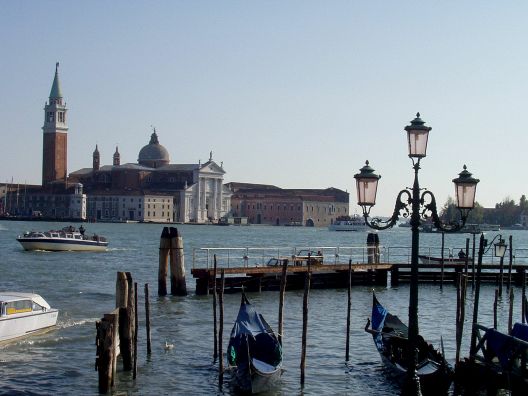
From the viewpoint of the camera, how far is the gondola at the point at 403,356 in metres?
15.2

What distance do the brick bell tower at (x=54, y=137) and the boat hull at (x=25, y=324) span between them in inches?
4971

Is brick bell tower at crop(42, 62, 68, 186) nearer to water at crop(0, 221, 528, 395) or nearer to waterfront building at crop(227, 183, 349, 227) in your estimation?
waterfront building at crop(227, 183, 349, 227)

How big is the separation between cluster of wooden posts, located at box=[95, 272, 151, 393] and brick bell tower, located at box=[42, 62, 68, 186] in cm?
12966

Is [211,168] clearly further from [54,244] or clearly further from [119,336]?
[119,336]

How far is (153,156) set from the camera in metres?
162

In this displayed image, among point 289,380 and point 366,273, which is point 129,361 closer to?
point 289,380

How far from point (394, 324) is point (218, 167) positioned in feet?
460

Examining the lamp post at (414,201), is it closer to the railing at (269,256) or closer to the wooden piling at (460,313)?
the wooden piling at (460,313)

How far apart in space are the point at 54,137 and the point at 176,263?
120 metres

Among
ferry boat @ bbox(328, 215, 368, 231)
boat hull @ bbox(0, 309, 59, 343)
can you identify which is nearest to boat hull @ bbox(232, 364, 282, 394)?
boat hull @ bbox(0, 309, 59, 343)

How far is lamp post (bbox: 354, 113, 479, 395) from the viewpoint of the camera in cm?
1098

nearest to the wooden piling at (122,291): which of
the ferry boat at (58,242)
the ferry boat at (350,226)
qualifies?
the ferry boat at (58,242)

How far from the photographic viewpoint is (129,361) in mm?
17297

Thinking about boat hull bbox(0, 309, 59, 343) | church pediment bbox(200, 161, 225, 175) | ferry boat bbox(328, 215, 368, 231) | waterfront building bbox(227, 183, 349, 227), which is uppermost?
church pediment bbox(200, 161, 225, 175)
